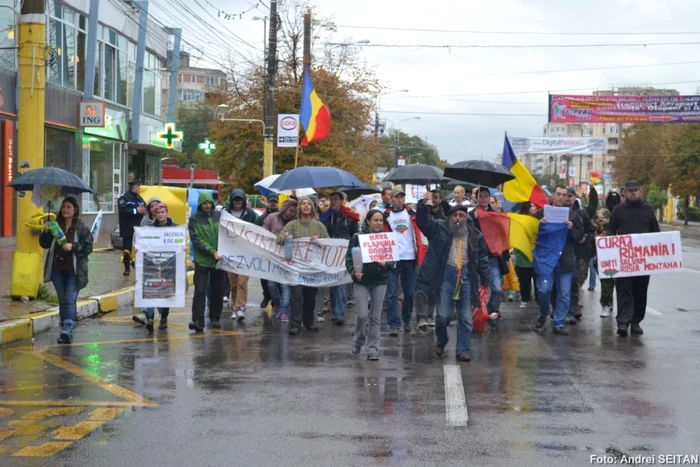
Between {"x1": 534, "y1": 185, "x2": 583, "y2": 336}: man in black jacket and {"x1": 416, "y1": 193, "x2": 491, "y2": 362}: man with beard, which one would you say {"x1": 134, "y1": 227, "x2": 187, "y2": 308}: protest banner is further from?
{"x1": 534, "y1": 185, "x2": 583, "y2": 336}: man in black jacket

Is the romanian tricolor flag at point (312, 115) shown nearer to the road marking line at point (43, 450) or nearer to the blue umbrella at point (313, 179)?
the blue umbrella at point (313, 179)

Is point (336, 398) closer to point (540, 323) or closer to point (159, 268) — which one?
point (159, 268)

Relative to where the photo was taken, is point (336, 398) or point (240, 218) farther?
point (240, 218)

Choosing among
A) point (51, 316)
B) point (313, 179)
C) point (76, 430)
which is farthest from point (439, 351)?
point (51, 316)

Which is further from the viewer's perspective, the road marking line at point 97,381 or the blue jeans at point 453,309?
the blue jeans at point 453,309

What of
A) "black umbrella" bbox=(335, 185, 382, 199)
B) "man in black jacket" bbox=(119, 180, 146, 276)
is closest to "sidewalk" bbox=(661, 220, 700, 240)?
"black umbrella" bbox=(335, 185, 382, 199)

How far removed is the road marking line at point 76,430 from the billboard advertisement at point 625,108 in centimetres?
4840

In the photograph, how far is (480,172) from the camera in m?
13.1

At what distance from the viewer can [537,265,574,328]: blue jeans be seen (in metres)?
12.0

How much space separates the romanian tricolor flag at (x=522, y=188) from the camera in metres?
13.1

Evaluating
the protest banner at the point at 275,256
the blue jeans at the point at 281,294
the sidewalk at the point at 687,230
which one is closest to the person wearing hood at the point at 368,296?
the blue jeans at the point at 281,294

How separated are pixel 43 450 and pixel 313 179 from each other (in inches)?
289

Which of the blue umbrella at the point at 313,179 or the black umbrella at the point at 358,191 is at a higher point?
the blue umbrella at the point at 313,179

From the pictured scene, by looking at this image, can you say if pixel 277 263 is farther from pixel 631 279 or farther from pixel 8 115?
pixel 8 115
